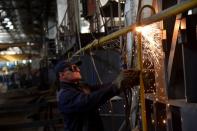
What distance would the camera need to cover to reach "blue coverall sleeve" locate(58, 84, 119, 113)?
3.50 meters

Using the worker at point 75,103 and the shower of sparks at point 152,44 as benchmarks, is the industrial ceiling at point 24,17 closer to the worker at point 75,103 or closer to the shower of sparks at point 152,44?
the worker at point 75,103

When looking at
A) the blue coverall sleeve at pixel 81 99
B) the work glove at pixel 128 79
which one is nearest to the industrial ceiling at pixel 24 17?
the blue coverall sleeve at pixel 81 99

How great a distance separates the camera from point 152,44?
3055mm

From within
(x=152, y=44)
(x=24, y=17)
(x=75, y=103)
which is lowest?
(x=75, y=103)

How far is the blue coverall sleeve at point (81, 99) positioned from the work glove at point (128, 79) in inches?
4.0

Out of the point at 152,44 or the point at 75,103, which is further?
the point at 75,103

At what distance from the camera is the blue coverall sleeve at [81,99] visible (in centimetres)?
350

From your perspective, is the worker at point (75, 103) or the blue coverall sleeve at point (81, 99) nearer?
the blue coverall sleeve at point (81, 99)

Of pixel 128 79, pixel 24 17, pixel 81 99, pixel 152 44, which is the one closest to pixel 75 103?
pixel 81 99

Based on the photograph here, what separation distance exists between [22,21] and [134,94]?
32.7 meters

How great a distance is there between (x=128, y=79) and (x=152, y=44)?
13.6 inches

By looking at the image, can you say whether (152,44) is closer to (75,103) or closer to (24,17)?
(75,103)

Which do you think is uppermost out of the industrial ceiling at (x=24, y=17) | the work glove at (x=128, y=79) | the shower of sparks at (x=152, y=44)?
the industrial ceiling at (x=24, y=17)

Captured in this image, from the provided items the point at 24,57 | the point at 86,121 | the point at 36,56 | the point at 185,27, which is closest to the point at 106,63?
the point at 86,121
